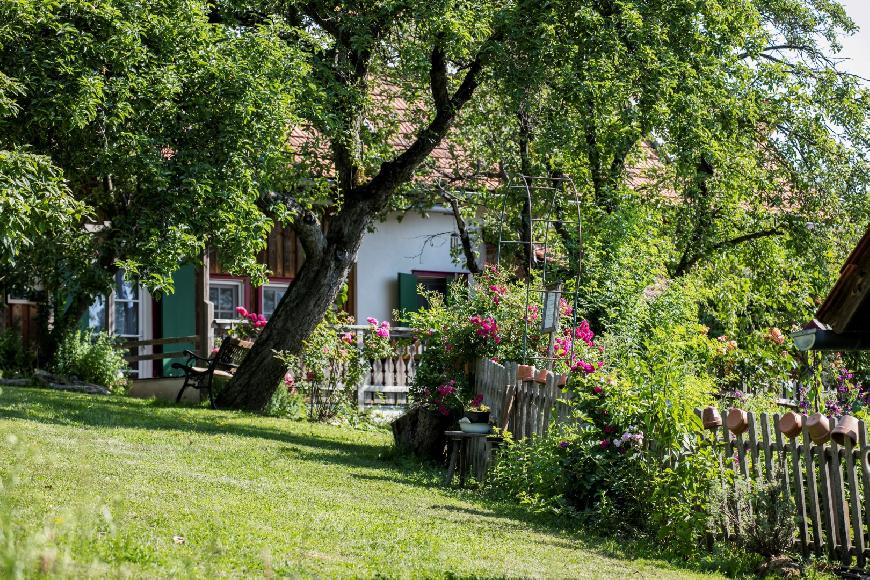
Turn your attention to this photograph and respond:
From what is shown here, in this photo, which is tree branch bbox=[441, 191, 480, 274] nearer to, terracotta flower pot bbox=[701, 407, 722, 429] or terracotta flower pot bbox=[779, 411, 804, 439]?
terracotta flower pot bbox=[701, 407, 722, 429]

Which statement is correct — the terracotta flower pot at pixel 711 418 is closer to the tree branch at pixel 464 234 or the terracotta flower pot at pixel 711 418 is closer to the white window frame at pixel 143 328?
the tree branch at pixel 464 234

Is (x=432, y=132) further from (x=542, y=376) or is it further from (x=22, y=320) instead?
(x=22, y=320)

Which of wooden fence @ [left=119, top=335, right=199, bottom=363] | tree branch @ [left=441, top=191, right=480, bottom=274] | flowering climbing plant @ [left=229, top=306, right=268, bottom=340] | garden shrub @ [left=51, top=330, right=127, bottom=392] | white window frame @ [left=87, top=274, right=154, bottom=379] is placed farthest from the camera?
white window frame @ [left=87, top=274, right=154, bottom=379]

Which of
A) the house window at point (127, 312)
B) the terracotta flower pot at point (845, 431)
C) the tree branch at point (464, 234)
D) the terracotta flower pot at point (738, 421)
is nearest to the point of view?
the terracotta flower pot at point (845, 431)

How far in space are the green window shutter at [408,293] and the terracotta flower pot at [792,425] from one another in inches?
589

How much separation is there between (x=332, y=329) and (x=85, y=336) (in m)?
4.69

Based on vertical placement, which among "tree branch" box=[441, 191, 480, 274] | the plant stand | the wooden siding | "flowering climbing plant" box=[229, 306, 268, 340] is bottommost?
the plant stand

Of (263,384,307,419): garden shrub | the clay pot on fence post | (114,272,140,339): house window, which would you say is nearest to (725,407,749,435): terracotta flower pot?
the clay pot on fence post

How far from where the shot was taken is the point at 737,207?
16.7 meters

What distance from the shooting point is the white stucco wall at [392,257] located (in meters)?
22.8

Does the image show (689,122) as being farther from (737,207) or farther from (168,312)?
(168,312)

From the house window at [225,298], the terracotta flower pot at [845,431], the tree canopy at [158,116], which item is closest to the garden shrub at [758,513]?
the terracotta flower pot at [845,431]

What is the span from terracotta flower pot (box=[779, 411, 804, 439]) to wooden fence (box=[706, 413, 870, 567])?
5cm

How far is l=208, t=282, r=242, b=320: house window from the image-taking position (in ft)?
74.9
